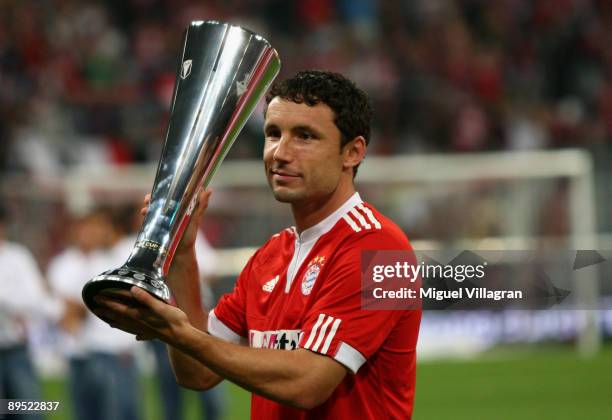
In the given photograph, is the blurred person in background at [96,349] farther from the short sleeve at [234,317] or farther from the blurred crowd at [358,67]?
the blurred crowd at [358,67]

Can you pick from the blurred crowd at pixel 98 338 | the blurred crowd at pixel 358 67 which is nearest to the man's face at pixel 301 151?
the blurred crowd at pixel 98 338

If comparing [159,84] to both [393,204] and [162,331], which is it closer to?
[393,204]

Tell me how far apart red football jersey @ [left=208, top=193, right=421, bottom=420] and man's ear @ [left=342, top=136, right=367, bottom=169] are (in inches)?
5.0

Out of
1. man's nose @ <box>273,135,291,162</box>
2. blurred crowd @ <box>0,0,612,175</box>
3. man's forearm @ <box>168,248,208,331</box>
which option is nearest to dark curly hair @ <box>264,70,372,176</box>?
man's nose @ <box>273,135,291,162</box>

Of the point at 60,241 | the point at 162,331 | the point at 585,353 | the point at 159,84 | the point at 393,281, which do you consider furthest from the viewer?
the point at 159,84

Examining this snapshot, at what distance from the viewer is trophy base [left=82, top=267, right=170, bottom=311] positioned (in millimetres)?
2736

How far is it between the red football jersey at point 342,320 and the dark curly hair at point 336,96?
0.83 ft

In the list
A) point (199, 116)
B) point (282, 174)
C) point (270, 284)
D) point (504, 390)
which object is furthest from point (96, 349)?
point (199, 116)

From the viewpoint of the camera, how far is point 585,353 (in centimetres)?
1470

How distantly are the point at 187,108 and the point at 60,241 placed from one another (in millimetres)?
10863

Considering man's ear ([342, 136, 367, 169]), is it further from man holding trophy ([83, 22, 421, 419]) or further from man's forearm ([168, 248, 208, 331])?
man's forearm ([168, 248, 208, 331])

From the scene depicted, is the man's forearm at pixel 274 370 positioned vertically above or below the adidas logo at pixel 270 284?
below

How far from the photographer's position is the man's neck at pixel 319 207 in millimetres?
3545

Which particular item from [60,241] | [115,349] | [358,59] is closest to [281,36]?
[358,59]
